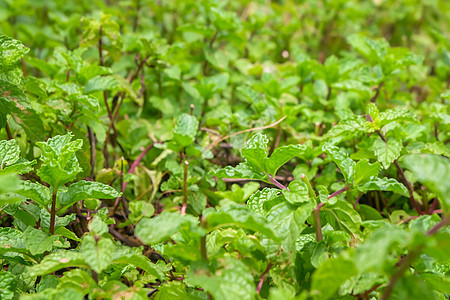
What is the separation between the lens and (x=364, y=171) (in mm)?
1004

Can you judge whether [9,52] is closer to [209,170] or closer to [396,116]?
[209,170]

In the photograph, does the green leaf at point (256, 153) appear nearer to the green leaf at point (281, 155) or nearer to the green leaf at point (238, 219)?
the green leaf at point (281, 155)

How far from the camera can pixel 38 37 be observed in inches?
84.9

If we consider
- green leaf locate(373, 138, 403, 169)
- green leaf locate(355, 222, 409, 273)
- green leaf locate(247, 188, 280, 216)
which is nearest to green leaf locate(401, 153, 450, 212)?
green leaf locate(355, 222, 409, 273)

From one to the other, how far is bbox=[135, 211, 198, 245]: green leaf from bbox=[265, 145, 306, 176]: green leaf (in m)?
0.30

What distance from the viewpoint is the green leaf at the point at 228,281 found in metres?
0.79

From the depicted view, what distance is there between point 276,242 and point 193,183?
0.62 metres

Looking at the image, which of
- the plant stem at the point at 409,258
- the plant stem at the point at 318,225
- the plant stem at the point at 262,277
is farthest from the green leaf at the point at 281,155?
the plant stem at the point at 409,258

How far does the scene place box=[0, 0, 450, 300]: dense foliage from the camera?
0.84 metres

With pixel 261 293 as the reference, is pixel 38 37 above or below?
above

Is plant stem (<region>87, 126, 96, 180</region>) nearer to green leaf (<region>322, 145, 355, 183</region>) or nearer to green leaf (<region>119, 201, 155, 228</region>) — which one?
green leaf (<region>119, 201, 155, 228</region>)

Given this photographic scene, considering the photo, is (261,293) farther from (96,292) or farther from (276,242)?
(96,292)

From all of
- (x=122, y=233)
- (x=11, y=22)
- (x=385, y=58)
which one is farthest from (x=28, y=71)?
(x=385, y=58)

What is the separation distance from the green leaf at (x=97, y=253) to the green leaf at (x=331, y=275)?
0.43 m
